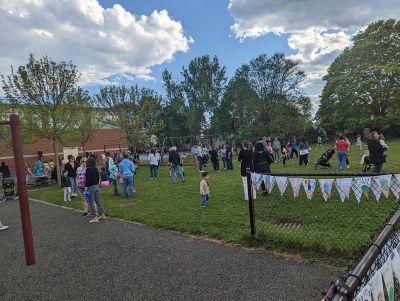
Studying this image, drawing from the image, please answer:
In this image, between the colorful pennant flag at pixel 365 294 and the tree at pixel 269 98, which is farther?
the tree at pixel 269 98

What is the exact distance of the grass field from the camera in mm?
5500

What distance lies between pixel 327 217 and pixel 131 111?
2968cm

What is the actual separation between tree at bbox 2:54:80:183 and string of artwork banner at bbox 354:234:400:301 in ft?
63.2

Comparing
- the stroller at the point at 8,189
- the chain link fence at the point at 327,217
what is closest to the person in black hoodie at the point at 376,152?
the chain link fence at the point at 327,217

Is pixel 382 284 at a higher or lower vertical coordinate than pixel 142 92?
lower

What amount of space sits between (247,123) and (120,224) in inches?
2003

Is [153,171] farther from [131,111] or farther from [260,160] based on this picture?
[131,111]

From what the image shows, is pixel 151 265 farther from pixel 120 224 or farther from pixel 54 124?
pixel 54 124

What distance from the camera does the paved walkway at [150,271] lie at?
436 centimetres

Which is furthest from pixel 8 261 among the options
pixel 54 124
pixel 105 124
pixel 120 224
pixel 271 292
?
pixel 105 124

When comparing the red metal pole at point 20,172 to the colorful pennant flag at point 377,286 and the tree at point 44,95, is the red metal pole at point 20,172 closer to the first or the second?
the colorful pennant flag at point 377,286

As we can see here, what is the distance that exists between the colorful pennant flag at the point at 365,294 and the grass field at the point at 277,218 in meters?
2.58

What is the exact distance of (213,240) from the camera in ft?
20.9

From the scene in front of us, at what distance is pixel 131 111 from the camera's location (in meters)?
34.3
